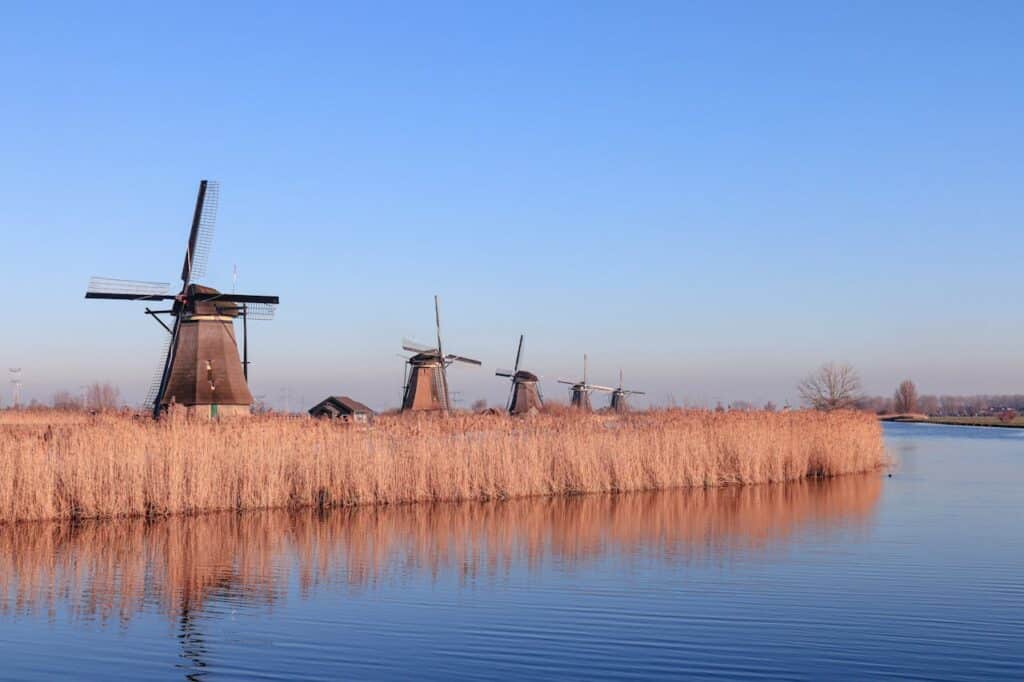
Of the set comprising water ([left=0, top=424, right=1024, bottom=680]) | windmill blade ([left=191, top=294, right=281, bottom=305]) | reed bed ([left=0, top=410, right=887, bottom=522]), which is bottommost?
water ([left=0, top=424, right=1024, bottom=680])

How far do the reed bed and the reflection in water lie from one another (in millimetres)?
418

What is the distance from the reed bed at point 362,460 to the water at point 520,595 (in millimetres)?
520

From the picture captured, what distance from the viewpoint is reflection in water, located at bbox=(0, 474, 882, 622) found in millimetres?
10141

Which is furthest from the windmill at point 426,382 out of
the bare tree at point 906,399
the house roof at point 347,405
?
the bare tree at point 906,399

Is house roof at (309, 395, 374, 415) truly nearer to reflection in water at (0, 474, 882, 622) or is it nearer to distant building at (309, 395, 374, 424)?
distant building at (309, 395, 374, 424)

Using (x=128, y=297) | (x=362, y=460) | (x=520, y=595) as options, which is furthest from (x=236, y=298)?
(x=520, y=595)

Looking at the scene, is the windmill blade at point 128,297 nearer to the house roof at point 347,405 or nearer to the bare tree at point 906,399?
the house roof at point 347,405

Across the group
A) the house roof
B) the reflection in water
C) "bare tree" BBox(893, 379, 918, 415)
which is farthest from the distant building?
"bare tree" BBox(893, 379, 918, 415)

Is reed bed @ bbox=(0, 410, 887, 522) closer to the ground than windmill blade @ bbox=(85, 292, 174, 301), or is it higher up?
closer to the ground

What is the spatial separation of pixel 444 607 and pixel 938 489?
13.8 metres

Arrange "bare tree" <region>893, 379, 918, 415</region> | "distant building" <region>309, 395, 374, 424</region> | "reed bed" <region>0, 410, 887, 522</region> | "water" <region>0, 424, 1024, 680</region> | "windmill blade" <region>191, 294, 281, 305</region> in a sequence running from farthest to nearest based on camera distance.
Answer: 1. "bare tree" <region>893, 379, 918, 415</region>
2. "distant building" <region>309, 395, 374, 424</region>
3. "windmill blade" <region>191, 294, 281, 305</region>
4. "reed bed" <region>0, 410, 887, 522</region>
5. "water" <region>0, 424, 1024, 680</region>

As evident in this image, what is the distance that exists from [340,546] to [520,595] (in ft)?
11.6

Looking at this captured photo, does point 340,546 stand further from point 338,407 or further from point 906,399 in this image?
point 906,399

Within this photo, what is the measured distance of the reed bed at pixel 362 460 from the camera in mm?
14656
